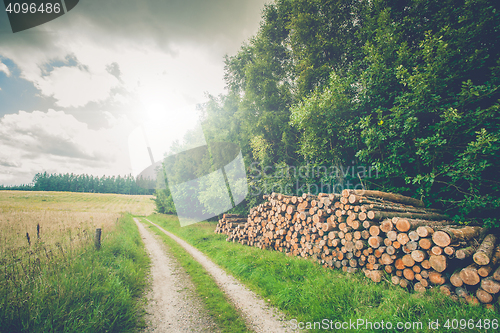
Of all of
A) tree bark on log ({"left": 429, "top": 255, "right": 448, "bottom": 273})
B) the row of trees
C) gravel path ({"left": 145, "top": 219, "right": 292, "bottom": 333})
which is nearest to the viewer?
gravel path ({"left": 145, "top": 219, "right": 292, "bottom": 333})

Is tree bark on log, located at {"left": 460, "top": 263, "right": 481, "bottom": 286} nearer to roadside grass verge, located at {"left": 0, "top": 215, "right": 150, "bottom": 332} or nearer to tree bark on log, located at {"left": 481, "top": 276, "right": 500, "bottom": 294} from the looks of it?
tree bark on log, located at {"left": 481, "top": 276, "right": 500, "bottom": 294}

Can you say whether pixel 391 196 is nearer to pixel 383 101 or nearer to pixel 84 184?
pixel 383 101

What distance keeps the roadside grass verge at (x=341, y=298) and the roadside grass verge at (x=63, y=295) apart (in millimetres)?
3274

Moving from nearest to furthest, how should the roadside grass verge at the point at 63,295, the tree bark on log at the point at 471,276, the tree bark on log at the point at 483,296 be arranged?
the roadside grass verge at the point at 63,295
the tree bark on log at the point at 483,296
the tree bark on log at the point at 471,276

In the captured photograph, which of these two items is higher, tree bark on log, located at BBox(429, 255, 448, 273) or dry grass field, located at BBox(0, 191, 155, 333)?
dry grass field, located at BBox(0, 191, 155, 333)

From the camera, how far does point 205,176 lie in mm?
18297

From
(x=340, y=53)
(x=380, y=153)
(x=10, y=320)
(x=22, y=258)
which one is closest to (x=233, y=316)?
(x=10, y=320)

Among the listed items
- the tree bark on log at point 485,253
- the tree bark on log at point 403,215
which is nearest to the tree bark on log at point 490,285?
the tree bark on log at point 485,253

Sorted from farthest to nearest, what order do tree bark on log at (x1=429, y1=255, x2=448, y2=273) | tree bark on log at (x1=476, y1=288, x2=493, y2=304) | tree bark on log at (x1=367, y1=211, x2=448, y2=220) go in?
1. tree bark on log at (x1=367, y1=211, x2=448, y2=220)
2. tree bark on log at (x1=429, y1=255, x2=448, y2=273)
3. tree bark on log at (x1=476, y1=288, x2=493, y2=304)

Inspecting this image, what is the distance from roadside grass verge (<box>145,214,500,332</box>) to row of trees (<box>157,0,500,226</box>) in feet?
12.4

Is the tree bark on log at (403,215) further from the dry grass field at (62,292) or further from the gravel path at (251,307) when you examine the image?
the dry grass field at (62,292)

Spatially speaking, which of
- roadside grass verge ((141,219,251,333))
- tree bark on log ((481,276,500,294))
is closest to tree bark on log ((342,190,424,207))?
tree bark on log ((481,276,500,294))

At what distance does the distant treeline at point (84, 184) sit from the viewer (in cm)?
9794

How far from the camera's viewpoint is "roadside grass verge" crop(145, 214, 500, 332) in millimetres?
3408
